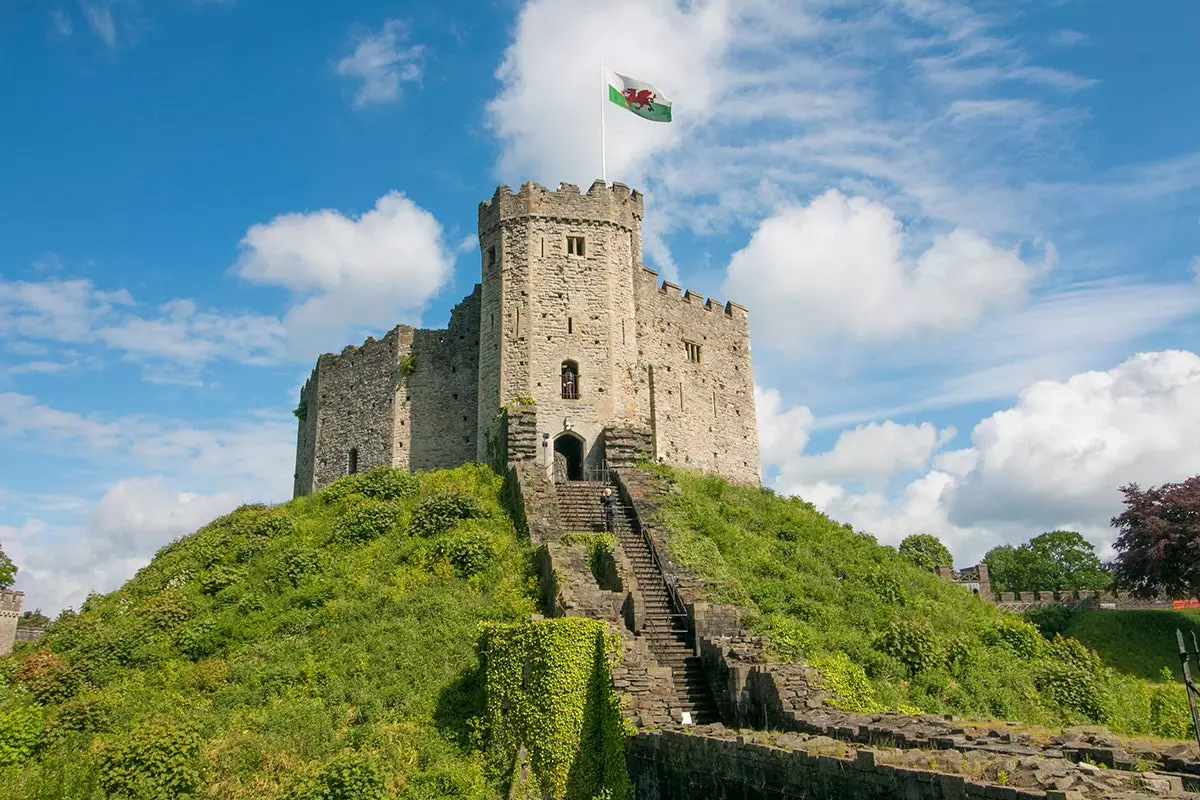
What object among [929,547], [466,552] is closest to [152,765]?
[466,552]

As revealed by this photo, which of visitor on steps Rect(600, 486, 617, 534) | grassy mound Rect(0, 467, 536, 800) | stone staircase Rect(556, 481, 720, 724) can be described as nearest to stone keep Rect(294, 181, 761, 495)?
visitor on steps Rect(600, 486, 617, 534)

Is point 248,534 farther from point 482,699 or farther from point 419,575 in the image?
point 482,699

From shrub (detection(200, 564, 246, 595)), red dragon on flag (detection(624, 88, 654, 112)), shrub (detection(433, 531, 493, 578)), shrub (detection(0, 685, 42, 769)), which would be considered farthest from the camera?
red dragon on flag (detection(624, 88, 654, 112))

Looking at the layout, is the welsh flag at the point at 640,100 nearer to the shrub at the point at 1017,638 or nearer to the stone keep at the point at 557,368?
the stone keep at the point at 557,368

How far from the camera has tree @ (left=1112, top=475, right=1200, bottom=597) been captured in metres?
36.8

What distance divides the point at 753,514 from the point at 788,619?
7786 millimetres

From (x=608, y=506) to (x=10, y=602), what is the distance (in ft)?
90.8

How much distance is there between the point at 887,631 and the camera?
68.4ft

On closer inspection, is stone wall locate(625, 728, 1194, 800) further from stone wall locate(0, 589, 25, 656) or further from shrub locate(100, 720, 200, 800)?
stone wall locate(0, 589, 25, 656)

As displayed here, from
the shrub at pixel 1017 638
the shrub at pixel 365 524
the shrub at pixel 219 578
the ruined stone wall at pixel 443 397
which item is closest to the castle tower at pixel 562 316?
the ruined stone wall at pixel 443 397

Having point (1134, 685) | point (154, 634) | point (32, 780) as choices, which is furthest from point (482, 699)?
point (1134, 685)

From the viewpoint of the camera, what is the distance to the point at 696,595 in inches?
802

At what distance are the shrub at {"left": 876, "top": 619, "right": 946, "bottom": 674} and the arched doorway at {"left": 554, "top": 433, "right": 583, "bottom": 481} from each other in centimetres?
1321

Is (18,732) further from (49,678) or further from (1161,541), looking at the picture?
(1161,541)
